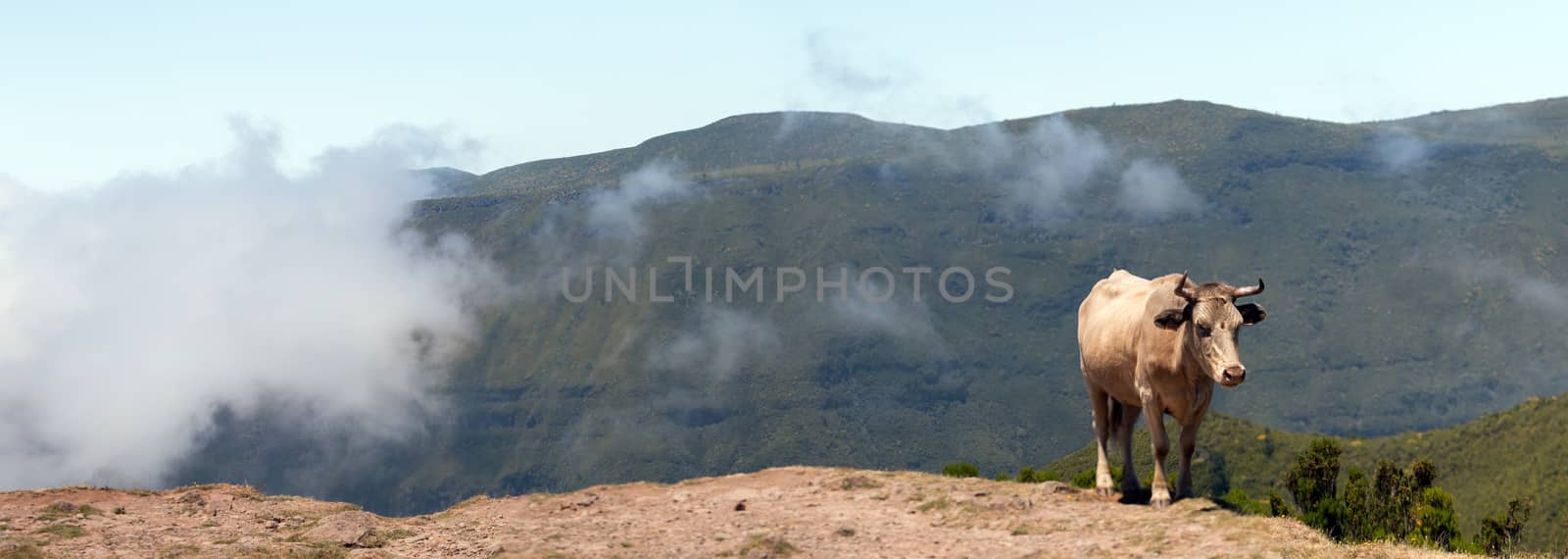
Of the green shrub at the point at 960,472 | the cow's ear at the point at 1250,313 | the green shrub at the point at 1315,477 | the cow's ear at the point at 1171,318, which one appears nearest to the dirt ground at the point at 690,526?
the green shrub at the point at 1315,477

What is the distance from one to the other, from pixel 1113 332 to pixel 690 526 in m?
8.11

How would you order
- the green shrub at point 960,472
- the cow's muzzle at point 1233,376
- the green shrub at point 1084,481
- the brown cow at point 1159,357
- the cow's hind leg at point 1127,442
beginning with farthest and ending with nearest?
the green shrub at point 960,472 < the green shrub at point 1084,481 < the cow's hind leg at point 1127,442 < the brown cow at point 1159,357 < the cow's muzzle at point 1233,376

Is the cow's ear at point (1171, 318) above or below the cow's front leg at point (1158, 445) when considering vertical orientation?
above

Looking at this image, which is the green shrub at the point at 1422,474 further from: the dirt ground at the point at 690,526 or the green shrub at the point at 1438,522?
the dirt ground at the point at 690,526

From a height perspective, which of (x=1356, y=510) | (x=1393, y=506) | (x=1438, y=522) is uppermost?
(x=1356, y=510)

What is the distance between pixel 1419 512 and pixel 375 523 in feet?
57.9

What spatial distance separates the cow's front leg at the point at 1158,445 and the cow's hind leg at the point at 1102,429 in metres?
1.85

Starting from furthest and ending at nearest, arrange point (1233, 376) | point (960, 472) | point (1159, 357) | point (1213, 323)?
point (960, 472), point (1159, 357), point (1213, 323), point (1233, 376)

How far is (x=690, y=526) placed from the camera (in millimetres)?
24047

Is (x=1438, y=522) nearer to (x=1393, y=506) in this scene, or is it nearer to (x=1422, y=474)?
(x=1393, y=506)

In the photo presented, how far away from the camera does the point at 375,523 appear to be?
23.8 metres

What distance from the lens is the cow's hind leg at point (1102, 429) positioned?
24.7 metres

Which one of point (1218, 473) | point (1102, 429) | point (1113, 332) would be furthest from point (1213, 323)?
point (1218, 473)

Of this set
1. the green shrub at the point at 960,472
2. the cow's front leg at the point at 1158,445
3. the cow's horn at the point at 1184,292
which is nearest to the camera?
the cow's horn at the point at 1184,292
